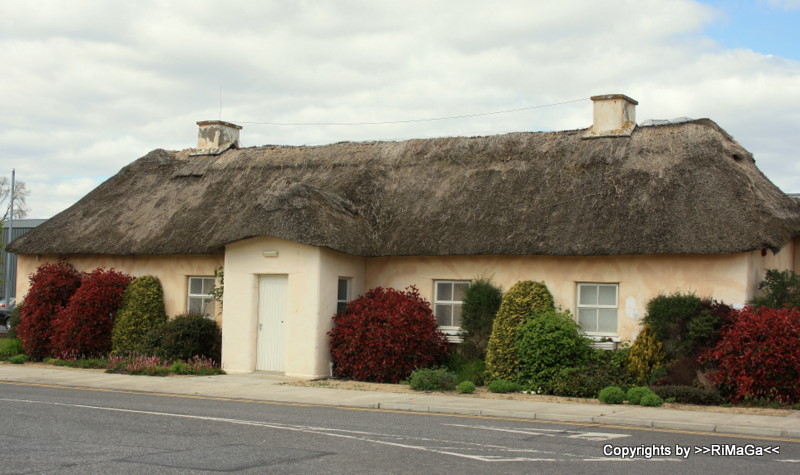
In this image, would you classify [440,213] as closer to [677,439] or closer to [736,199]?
[736,199]

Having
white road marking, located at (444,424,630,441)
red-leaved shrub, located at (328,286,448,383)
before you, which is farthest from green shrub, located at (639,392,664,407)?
red-leaved shrub, located at (328,286,448,383)

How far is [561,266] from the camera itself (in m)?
18.5

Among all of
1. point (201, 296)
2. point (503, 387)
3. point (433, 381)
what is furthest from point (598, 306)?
point (201, 296)

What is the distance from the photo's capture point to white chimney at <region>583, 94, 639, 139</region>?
20469mm

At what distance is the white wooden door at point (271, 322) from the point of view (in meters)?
19.5

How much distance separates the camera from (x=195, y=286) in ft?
73.9

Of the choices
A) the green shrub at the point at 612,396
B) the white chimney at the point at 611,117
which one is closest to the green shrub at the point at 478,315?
the green shrub at the point at 612,396

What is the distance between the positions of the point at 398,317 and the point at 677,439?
820cm

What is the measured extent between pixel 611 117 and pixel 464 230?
4636 millimetres

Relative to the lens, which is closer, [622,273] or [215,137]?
[622,273]

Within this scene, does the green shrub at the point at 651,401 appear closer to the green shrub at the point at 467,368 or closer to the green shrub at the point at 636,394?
the green shrub at the point at 636,394

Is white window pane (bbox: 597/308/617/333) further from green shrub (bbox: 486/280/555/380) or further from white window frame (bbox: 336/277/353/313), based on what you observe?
white window frame (bbox: 336/277/353/313)
